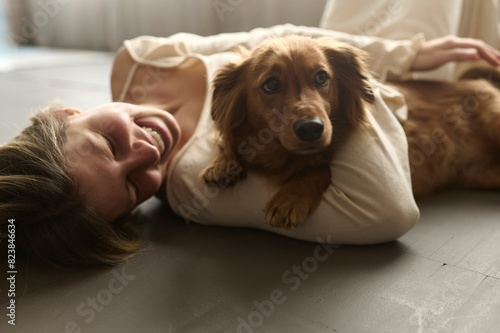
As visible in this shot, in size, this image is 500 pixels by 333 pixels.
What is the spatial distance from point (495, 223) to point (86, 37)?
736 cm

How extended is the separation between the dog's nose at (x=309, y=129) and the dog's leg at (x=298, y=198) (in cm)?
21

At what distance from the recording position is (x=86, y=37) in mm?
7637

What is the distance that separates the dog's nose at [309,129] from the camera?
1.21m

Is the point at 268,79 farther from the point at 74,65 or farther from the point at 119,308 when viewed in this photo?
the point at 74,65

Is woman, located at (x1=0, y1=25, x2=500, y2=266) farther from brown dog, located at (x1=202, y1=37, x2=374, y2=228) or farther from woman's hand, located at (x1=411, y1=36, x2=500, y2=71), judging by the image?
woman's hand, located at (x1=411, y1=36, x2=500, y2=71)

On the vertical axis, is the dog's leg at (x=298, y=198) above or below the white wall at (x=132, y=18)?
above

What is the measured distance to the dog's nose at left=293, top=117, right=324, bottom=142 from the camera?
1.21m

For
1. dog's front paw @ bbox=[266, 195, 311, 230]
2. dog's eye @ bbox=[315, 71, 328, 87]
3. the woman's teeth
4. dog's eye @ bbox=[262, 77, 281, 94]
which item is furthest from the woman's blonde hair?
dog's eye @ bbox=[315, 71, 328, 87]

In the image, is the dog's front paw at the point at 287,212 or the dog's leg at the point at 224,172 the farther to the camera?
the dog's leg at the point at 224,172

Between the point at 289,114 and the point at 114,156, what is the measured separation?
57 centimetres

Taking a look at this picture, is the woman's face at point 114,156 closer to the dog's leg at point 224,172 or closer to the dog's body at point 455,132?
the dog's leg at point 224,172

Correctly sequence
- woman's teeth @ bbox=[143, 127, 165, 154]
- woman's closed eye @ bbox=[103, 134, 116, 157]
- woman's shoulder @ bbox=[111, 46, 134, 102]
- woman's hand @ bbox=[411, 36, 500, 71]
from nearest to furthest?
1. woman's closed eye @ bbox=[103, 134, 116, 157]
2. woman's teeth @ bbox=[143, 127, 165, 154]
3. woman's hand @ bbox=[411, 36, 500, 71]
4. woman's shoulder @ bbox=[111, 46, 134, 102]

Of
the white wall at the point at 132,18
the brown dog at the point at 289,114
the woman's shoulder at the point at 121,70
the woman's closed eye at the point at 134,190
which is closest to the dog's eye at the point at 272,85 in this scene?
the brown dog at the point at 289,114

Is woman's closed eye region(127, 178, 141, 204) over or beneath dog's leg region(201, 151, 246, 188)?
beneath
